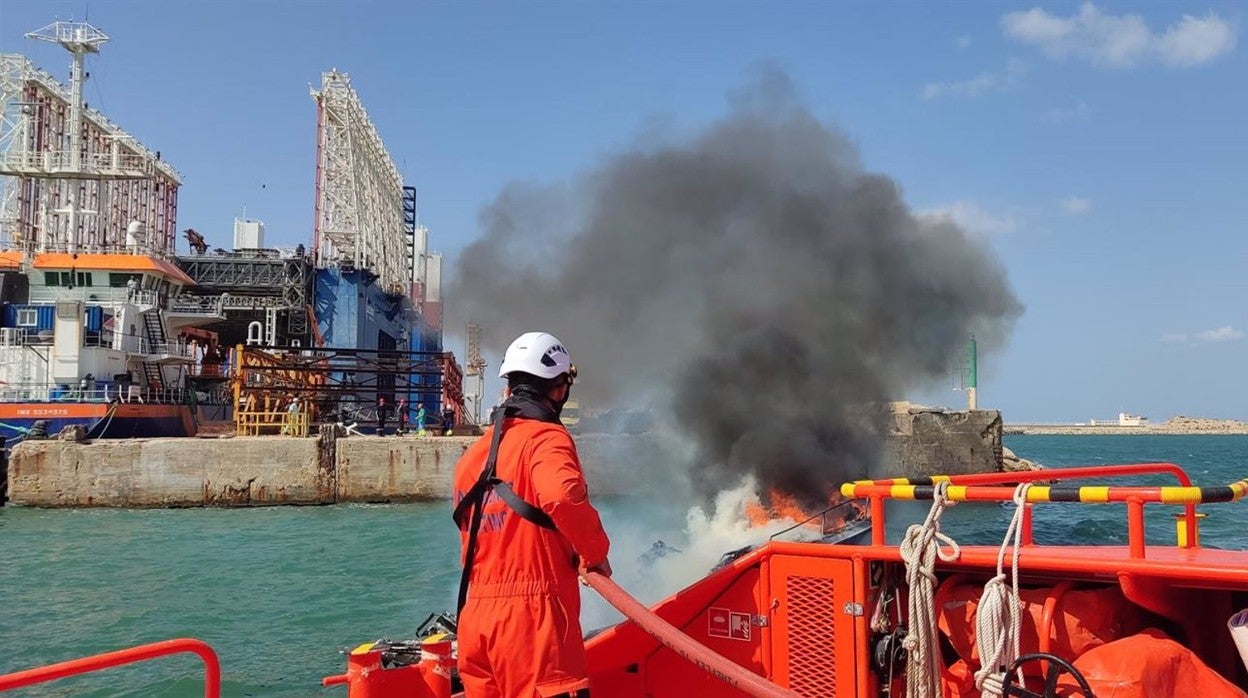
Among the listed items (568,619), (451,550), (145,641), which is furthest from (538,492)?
(451,550)

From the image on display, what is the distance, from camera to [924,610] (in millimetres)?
3441

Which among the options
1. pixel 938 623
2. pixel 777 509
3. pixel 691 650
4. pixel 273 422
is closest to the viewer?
pixel 691 650

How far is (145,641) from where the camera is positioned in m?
10.2

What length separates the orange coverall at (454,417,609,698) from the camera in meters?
2.85

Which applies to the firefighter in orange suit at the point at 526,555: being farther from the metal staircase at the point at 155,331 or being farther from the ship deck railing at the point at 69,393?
the metal staircase at the point at 155,331

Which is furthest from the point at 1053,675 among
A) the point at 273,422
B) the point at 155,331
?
the point at 155,331

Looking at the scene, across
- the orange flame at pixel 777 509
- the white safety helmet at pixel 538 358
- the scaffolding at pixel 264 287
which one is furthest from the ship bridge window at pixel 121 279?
the white safety helmet at pixel 538 358

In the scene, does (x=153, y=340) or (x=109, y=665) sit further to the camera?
(x=153, y=340)

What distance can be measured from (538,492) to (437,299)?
74.9 meters

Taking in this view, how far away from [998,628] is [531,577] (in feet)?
6.09

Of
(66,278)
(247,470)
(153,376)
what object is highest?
(66,278)

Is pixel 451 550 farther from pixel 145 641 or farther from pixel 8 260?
pixel 8 260

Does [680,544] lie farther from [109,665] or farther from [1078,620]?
[109,665]

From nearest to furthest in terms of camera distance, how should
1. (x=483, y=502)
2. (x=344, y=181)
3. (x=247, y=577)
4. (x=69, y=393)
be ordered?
(x=483, y=502)
(x=247, y=577)
(x=69, y=393)
(x=344, y=181)
